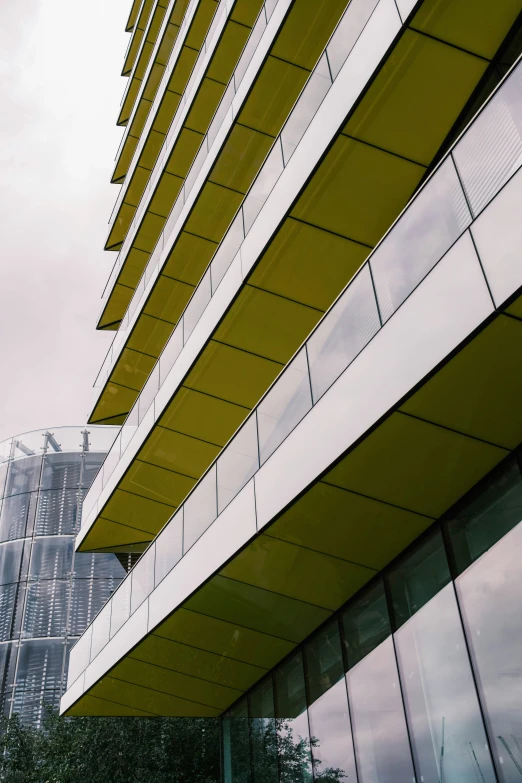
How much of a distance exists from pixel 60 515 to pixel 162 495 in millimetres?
13435

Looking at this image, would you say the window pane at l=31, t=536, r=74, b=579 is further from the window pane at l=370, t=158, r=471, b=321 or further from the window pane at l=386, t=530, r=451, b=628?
the window pane at l=370, t=158, r=471, b=321

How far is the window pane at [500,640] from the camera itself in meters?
6.88

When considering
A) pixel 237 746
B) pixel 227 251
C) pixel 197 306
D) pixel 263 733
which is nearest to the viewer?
pixel 263 733

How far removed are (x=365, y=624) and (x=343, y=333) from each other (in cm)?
404

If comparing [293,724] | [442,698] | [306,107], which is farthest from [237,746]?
[306,107]

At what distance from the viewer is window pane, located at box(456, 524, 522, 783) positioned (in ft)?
22.6

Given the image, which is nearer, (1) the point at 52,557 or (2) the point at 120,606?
(2) the point at 120,606

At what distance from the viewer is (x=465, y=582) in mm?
7828

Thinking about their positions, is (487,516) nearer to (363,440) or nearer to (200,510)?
(363,440)

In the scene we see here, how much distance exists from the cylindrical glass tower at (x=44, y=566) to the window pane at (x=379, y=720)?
1898cm

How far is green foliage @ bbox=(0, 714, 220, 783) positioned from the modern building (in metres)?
2.49

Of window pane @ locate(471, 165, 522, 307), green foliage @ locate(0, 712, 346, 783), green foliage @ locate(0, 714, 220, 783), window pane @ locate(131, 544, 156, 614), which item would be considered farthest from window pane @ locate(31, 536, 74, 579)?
window pane @ locate(471, 165, 522, 307)

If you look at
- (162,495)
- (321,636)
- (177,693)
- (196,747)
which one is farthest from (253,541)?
(196,747)

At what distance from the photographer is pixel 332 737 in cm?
993
